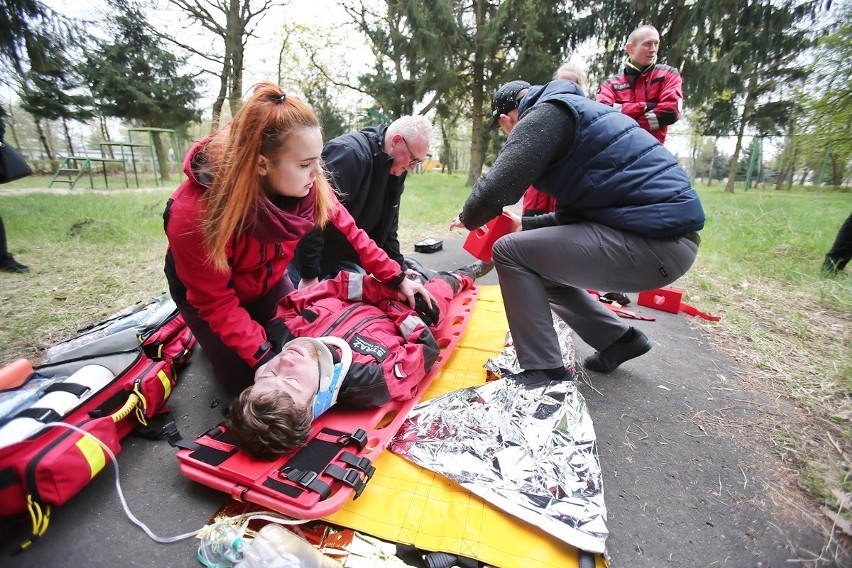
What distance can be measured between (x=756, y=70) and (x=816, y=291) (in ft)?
32.8

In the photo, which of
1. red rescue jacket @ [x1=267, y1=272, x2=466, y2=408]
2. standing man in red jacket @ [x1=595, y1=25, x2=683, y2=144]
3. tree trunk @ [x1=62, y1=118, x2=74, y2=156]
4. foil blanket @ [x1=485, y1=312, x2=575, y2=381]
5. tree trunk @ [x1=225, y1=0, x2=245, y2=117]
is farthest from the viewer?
tree trunk @ [x1=225, y1=0, x2=245, y2=117]

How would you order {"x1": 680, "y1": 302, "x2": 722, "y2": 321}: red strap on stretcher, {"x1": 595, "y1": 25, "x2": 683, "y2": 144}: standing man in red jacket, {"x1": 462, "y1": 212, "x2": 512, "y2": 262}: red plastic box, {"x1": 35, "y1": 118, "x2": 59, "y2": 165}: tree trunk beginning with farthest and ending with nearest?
{"x1": 35, "y1": 118, "x2": 59, "y2": 165}: tree trunk → {"x1": 595, "y1": 25, "x2": 683, "y2": 144}: standing man in red jacket → {"x1": 680, "y1": 302, "x2": 722, "y2": 321}: red strap on stretcher → {"x1": 462, "y1": 212, "x2": 512, "y2": 262}: red plastic box

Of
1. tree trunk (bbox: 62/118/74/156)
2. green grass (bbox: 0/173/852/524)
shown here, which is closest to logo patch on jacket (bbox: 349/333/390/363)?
green grass (bbox: 0/173/852/524)

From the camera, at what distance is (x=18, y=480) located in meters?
1.24

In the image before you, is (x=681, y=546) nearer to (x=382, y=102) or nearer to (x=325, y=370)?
(x=325, y=370)

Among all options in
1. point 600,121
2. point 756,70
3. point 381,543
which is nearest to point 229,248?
point 381,543

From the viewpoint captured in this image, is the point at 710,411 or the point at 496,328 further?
the point at 496,328

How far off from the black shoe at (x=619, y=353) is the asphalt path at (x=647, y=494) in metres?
0.09

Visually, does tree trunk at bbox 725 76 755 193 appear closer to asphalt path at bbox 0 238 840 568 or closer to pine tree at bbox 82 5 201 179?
asphalt path at bbox 0 238 840 568

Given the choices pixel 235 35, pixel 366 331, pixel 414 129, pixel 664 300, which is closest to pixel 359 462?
pixel 366 331

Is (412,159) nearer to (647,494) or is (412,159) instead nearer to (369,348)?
(369,348)

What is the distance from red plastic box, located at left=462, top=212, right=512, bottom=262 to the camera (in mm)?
2785

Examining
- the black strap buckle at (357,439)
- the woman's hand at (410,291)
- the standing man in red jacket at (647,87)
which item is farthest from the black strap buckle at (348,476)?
the standing man in red jacket at (647,87)

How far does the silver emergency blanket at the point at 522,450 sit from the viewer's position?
→ 52.6 inches
